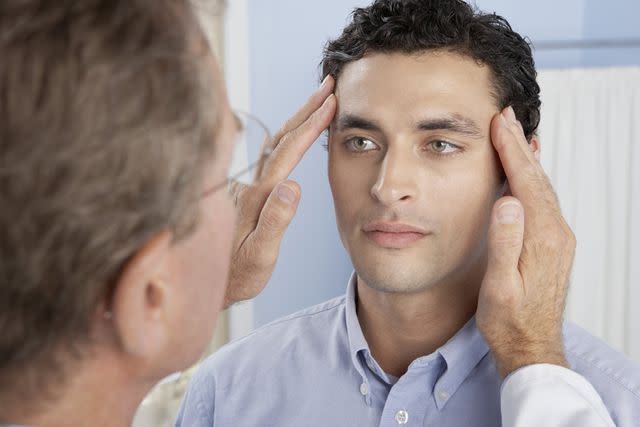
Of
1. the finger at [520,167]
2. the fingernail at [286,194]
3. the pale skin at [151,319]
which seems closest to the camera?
the pale skin at [151,319]

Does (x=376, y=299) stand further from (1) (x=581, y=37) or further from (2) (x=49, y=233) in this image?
(1) (x=581, y=37)

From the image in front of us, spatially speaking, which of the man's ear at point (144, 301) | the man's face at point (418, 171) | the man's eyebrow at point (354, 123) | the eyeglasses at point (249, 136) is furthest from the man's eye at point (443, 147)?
the man's ear at point (144, 301)

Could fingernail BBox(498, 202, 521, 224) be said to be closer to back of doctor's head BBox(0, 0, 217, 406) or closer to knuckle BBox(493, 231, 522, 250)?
knuckle BBox(493, 231, 522, 250)

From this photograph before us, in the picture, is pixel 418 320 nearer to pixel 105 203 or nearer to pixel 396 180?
pixel 396 180

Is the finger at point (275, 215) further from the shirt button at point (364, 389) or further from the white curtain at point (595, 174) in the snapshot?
the white curtain at point (595, 174)

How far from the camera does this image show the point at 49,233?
0.66m

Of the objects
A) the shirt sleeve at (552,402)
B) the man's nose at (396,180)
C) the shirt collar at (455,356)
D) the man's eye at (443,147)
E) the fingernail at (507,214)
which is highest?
the man's eye at (443,147)

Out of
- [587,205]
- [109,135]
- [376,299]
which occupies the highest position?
[109,135]

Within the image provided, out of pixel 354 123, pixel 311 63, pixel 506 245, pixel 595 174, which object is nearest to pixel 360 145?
pixel 354 123

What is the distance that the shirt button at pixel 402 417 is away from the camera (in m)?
1.35

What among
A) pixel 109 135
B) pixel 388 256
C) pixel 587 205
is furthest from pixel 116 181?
pixel 587 205

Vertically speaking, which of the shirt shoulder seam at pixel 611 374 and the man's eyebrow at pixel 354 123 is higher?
the man's eyebrow at pixel 354 123

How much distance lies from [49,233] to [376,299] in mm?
940

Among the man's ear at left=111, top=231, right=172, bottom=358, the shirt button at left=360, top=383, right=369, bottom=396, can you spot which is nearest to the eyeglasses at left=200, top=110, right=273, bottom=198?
the man's ear at left=111, top=231, right=172, bottom=358
